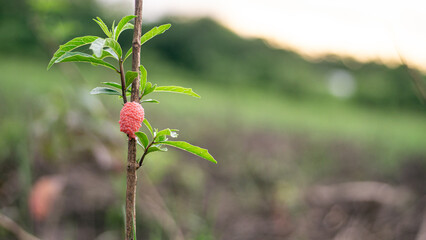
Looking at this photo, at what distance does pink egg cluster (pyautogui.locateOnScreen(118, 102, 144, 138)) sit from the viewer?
0.34 meters

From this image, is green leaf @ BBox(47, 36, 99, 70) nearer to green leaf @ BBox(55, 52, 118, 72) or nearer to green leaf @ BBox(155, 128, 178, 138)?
green leaf @ BBox(55, 52, 118, 72)

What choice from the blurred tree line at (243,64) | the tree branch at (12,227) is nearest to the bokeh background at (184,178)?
the tree branch at (12,227)

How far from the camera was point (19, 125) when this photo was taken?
1.91 m

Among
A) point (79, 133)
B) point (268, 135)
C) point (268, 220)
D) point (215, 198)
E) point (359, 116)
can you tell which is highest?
point (359, 116)

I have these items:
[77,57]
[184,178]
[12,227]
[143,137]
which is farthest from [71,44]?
[184,178]

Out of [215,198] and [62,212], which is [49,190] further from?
[215,198]

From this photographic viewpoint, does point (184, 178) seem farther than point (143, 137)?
Yes

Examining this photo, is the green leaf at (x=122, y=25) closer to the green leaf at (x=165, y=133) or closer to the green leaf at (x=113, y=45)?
the green leaf at (x=113, y=45)

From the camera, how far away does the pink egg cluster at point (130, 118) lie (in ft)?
1.13

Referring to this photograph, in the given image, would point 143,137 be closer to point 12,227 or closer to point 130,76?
point 130,76

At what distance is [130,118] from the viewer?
35 cm

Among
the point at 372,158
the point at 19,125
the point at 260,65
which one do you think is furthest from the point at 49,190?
the point at 260,65

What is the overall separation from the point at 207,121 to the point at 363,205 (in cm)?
249

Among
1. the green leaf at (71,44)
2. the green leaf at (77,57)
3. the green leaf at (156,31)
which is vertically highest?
the green leaf at (156,31)
